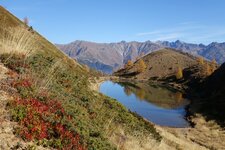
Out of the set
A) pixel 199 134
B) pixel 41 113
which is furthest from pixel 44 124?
pixel 199 134

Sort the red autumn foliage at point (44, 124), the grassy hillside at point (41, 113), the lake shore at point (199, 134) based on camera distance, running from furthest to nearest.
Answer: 1. the lake shore at point (199, 134)
2. the grassy hillside at point (41, 113)
3. the red autumn foliage at point (44, 124)

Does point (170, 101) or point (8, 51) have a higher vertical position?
point (8, 51)

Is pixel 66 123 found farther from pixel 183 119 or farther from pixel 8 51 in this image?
pixel 183 119

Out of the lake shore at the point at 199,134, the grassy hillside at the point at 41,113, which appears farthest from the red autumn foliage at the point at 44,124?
the lake shore at the point at 199,134

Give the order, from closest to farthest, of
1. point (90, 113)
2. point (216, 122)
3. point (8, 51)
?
point (8, 51) → point (90, 113) → point (216, 122)

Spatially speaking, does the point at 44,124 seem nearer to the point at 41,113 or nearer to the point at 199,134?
the point at 41,113

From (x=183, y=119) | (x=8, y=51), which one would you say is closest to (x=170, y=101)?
(x=183, y=119)

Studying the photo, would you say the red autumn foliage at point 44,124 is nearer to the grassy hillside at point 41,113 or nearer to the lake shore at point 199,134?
the grassy hillside at point 41,113

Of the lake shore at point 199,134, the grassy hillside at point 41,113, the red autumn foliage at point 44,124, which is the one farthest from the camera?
the lake shore at point 199,134

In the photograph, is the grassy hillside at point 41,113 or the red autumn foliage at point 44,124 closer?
the red autumn foliage at point 44,124

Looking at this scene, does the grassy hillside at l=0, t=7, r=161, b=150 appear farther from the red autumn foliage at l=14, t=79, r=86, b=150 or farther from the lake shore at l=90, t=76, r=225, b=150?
the lake shore at l=90, t=76, r=225, b=150

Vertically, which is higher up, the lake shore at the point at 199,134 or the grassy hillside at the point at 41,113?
the grassy hillside at the point at 41,113

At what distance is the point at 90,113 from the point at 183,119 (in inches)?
2113

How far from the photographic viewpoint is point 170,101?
96.5m
